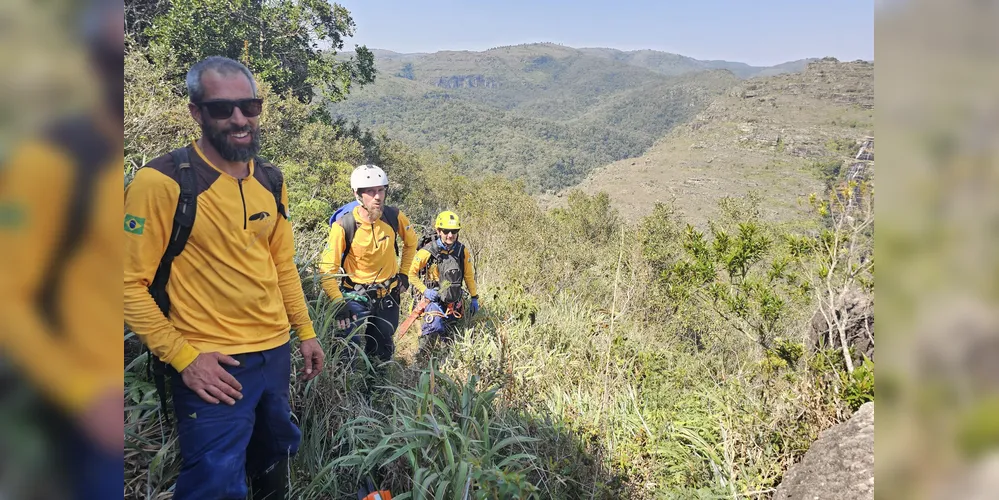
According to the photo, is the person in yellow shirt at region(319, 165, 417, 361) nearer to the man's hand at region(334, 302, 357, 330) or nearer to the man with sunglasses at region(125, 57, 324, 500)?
the man's hand at region(334, 302, 357, 330)

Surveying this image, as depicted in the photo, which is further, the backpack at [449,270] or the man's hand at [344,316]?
the backpack at [449,270]

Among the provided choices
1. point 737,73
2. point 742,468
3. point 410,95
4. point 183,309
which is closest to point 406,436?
point 183,309

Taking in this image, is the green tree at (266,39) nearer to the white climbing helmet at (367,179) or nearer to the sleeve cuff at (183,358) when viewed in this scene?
the white climbing helmet at (367,179)

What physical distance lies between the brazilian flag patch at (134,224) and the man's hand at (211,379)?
0.48 m

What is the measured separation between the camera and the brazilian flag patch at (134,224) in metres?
1.69

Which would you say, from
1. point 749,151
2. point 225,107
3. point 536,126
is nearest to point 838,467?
point 225,107

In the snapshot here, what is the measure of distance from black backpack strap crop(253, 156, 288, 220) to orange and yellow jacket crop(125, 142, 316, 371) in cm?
5

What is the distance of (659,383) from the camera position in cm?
457
